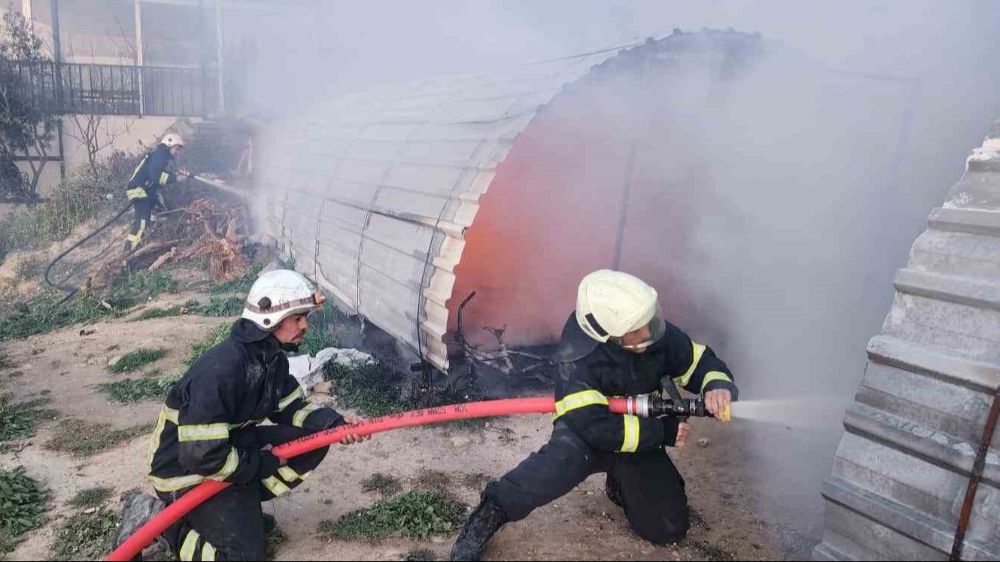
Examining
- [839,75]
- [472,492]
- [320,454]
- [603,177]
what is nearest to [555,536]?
[472,492]

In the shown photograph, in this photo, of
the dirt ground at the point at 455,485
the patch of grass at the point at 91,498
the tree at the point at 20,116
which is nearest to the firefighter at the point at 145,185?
the dirt ground at the point at 455,485

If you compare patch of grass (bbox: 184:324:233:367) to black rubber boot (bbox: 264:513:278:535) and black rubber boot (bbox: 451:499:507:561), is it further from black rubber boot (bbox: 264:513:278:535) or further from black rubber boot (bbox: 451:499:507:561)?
black rubber boot (bbox: 451:499:507:561)

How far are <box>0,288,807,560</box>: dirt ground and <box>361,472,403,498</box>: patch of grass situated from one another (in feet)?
0.19

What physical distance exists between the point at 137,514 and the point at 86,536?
0.55 meters

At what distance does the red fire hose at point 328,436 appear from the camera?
3.38 metres

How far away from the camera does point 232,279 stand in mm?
10172

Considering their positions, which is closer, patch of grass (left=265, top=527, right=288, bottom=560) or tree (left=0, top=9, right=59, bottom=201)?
patch of grass (left=265, top=527, right=288, bottom=560)

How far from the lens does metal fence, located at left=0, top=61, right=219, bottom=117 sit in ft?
47.1

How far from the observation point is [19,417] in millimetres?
5754

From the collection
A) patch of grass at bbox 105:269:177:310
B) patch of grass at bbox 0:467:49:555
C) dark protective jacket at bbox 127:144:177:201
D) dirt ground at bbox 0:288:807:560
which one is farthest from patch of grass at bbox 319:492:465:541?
dark protective jacket at bbox 127:144:177:201

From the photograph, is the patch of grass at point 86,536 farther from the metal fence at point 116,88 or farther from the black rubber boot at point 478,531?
the metal fence at point 116,88

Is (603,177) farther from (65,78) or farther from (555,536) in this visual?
A: (65,78)

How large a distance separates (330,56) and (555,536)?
15.8 m

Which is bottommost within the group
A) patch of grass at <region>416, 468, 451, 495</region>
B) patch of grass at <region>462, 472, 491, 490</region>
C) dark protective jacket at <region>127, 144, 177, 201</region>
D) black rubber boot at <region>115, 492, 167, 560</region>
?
patch of grass at <region>416, 468, 451, 495</region>
